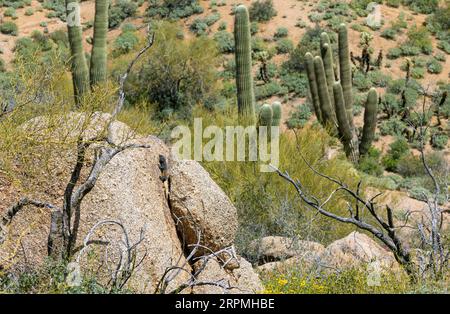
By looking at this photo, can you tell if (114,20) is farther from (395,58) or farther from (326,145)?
(326,145)

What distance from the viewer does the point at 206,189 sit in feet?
26.2

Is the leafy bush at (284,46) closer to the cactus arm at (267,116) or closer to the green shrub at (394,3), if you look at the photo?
the green shrub at (394,3)

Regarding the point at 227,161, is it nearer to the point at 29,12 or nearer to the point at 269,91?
the point at 269,91

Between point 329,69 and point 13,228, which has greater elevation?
point 13,228

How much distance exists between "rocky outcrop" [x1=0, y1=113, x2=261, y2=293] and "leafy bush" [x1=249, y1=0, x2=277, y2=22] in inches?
1119

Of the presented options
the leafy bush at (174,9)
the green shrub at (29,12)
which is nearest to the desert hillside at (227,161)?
the leafy bush at (174,9)

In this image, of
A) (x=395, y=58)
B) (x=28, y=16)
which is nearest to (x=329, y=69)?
(x=395, y=58)

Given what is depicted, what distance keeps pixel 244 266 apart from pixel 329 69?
14.2 metres

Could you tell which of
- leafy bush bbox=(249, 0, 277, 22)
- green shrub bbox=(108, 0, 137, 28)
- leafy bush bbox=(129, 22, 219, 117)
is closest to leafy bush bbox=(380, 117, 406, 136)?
leafy bush bbox=(129, 22, 219, 117)

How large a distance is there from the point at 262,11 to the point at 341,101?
17.2 m

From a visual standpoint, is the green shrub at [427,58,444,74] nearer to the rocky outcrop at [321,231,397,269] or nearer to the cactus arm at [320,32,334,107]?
the cactus arm at [320,32,334,107]

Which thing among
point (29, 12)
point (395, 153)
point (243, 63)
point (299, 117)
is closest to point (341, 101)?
point (243, 63)

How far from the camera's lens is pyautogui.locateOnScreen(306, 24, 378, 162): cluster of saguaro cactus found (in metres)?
20.1

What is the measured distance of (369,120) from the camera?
20.8 metres
